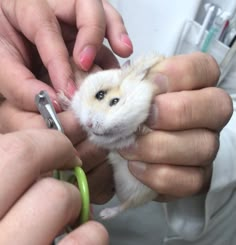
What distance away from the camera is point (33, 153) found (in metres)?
0.36

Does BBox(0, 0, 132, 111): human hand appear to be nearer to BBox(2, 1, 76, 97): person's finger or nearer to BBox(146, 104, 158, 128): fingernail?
BBox(2, 1, 76, 97): person's finger

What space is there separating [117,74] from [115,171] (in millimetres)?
154

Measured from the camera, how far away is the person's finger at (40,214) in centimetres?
33

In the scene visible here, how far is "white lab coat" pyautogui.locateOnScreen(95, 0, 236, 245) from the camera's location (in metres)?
0.70

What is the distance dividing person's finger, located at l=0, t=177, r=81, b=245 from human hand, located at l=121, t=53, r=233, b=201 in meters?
0.22

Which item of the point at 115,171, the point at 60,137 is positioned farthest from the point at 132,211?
the point at 60,137

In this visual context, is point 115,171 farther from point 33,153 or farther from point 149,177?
point 33,153

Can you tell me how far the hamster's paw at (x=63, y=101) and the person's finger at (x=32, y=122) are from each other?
1 cm

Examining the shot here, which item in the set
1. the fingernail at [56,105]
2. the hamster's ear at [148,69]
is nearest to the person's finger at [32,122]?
the fingernail at [56,105]

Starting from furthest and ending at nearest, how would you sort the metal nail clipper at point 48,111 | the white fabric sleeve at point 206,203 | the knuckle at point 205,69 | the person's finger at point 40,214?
the white fabric sleeve at point 206,203 → the knuckle at point 205,69 → the metal nail clipper at point 48,111 → the person's finger at point 40,214

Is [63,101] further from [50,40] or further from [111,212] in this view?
[111,212]

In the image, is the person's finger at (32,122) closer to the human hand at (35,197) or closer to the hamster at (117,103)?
the hamster at (117,103)

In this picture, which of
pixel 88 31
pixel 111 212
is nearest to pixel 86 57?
pixel 88 31

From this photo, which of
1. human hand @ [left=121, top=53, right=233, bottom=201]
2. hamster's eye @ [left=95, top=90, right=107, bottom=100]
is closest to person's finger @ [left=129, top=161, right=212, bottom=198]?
human hand @ [left=121, top=53, right=233, bottom=201]
